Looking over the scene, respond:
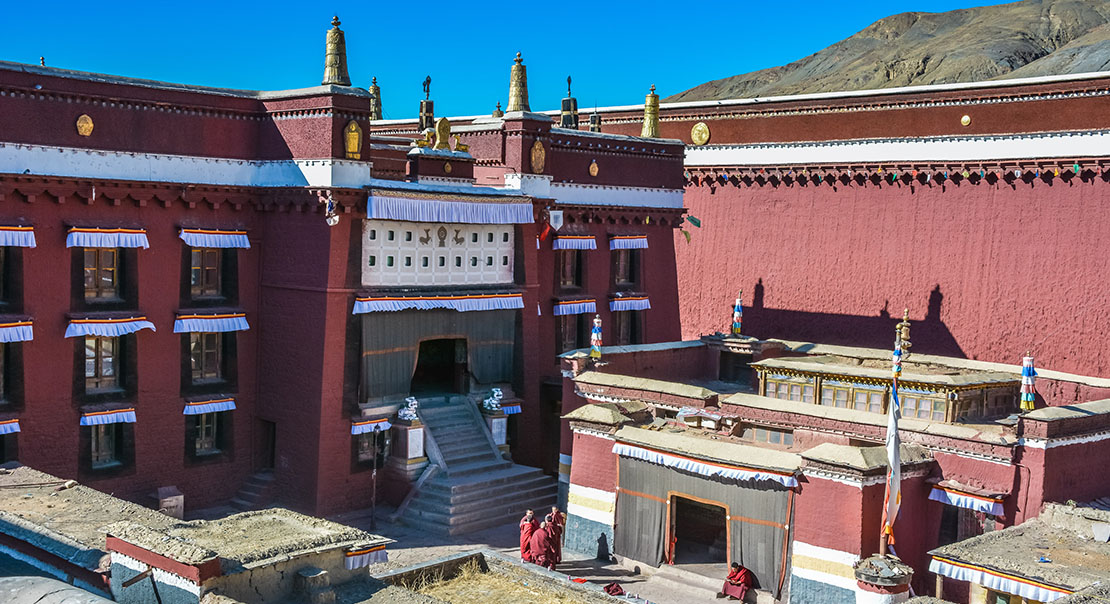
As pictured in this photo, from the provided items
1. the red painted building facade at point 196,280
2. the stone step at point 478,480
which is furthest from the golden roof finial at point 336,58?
the stone step at point 478,480

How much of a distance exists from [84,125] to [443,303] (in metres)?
8.03

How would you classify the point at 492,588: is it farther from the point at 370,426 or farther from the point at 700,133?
the point at 700,133

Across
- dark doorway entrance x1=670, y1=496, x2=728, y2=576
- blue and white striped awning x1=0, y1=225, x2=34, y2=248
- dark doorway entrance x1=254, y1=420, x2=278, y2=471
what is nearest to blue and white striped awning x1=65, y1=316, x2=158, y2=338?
blue and white striped awning x1=0, y1=225, x2=34, y2=248

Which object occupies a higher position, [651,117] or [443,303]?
[651,117]

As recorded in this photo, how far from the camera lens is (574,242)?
28594 millimetres

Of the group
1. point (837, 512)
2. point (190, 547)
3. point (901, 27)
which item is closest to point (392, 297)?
point (837, 512)

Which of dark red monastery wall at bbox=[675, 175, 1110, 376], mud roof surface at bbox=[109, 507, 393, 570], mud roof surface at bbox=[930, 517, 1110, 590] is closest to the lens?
mud roof surface at bbox=[109, 507, 393, 570]

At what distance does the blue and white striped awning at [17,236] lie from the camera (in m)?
20.3

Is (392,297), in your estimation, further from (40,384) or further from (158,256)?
(40,384)

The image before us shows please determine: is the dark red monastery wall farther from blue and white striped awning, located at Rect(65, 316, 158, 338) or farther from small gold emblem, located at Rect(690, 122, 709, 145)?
blue and white striped awning, located at Rect(65, 316, 158, 338)

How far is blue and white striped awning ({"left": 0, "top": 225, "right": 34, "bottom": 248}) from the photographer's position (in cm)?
Result: 2033

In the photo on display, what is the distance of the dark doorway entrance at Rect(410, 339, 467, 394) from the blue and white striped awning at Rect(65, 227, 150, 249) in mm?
7058

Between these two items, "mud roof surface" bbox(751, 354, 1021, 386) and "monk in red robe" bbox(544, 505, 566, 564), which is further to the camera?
"mud roof surface" bbox(751, 354, 1021, 386)

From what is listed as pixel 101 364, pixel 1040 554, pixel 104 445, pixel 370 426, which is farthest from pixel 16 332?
pixel 1040 554
